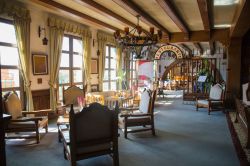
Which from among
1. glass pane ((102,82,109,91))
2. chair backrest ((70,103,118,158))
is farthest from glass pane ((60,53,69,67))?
chair backrest ((70,103,118,158))

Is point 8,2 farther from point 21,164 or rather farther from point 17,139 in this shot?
point 21,164

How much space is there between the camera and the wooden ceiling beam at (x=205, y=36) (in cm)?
735

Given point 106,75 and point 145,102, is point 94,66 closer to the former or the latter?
point 106,75

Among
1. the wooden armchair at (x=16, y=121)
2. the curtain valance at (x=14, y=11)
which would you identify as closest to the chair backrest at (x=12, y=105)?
the wooden armchair at (x=16, y=121)

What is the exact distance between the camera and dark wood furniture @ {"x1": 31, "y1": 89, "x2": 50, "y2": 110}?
541 centimetres

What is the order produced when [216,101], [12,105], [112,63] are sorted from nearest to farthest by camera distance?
[12,105] < [216,101] < [112,63]

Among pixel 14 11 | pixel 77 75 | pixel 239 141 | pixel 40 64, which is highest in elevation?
pixel 14 11

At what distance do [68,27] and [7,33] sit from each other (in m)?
1.79

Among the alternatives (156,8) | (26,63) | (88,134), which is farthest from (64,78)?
(88,134)

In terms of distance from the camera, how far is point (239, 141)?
4.25m

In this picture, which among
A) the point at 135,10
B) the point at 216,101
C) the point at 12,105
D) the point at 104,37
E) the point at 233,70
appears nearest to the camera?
the point at 12,105

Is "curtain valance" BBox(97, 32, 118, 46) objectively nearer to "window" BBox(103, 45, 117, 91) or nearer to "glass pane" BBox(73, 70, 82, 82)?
"window" BBox(103, 45, 117, 91)

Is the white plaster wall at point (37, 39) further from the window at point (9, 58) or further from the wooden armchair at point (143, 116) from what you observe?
the wooden armchair at point (143, 116)

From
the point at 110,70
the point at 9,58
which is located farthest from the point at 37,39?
the point at 110,70
